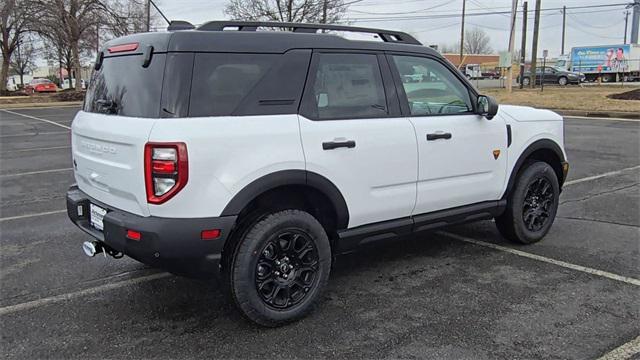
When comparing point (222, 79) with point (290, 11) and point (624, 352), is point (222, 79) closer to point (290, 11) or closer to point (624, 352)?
point (624, 352)

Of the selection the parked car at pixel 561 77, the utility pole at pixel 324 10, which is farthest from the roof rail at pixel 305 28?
the parked car at pixel 561 77

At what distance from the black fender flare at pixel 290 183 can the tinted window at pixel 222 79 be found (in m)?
0.48

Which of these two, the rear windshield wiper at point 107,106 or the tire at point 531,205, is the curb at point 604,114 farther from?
the rear windshield wiper at point 107,106

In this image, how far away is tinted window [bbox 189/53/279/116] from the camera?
10.6ft

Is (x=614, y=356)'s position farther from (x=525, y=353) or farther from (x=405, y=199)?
(x=405, y=199)

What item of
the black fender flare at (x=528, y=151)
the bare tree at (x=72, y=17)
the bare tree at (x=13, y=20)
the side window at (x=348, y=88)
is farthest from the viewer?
the bare tree at (x=72, y=17)

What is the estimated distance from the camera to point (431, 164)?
13.8 ft

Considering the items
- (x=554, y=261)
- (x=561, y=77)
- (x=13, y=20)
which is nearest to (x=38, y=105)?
(x=13, y=20)

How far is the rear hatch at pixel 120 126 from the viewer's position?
3.18 metres

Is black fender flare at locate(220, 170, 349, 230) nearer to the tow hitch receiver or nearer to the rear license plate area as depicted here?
the rear license plate area

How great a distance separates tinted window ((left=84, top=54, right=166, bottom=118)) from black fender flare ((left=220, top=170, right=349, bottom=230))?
27.5 inches

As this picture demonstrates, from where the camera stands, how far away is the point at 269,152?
132 inches

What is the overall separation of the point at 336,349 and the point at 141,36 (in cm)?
233

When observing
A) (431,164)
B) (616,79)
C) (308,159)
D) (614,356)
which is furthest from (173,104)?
(616,79)
